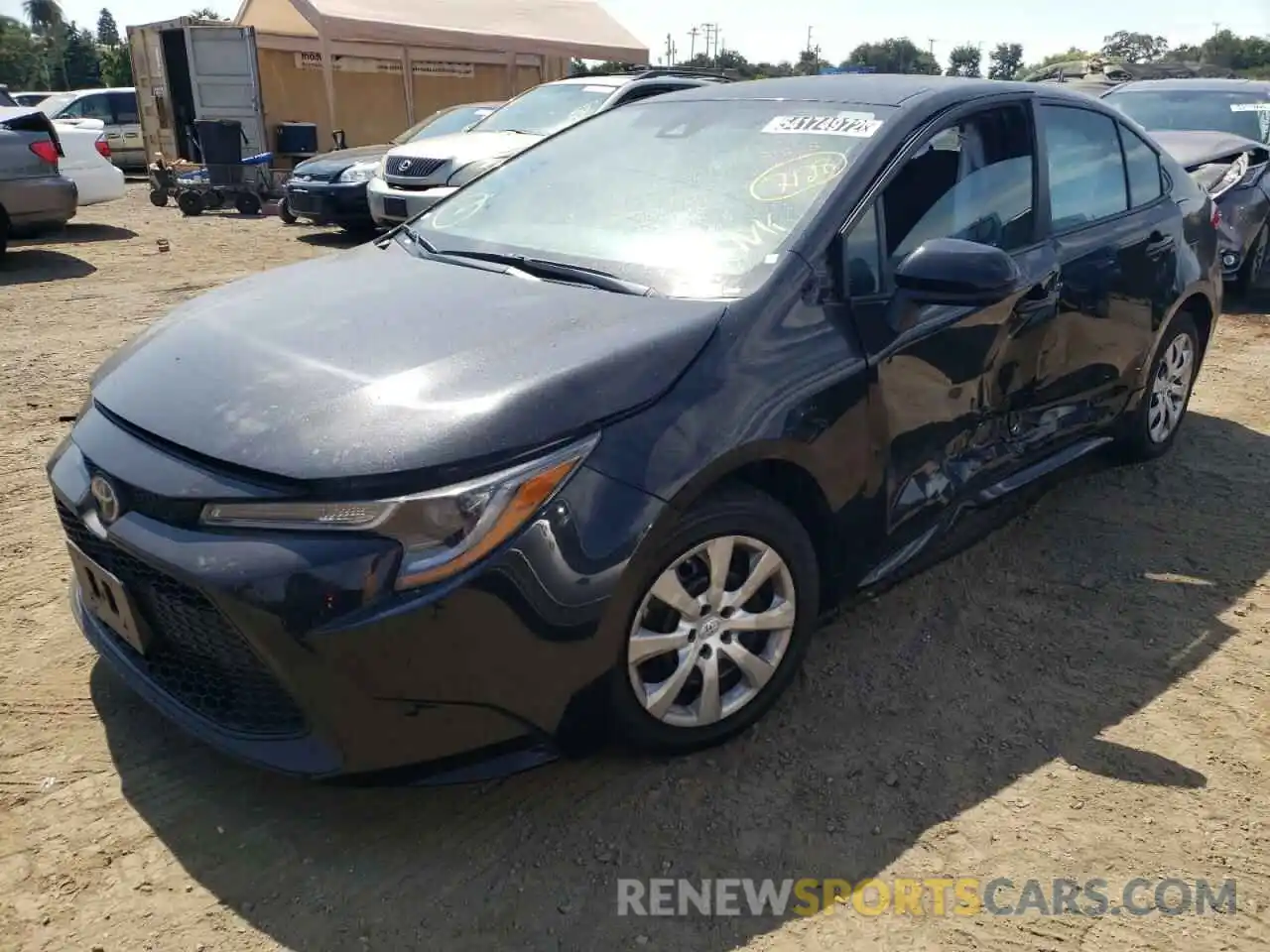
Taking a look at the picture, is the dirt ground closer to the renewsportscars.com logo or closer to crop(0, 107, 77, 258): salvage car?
the renewsportscars.com logo

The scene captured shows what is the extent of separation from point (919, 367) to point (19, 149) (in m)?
8.86

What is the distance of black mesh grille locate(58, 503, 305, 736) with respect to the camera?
2.19 m

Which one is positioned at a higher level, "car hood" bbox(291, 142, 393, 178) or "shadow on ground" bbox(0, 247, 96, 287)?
"car hood" bbox(291, 142, 393, 178)

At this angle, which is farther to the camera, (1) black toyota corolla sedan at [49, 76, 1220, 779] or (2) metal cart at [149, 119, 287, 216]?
(2) metal cart at [149, 119, 287, 216]

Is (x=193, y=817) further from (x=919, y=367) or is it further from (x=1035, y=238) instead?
(x=1035, y=238)

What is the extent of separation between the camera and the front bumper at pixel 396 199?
919 cm

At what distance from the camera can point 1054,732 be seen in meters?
2.80

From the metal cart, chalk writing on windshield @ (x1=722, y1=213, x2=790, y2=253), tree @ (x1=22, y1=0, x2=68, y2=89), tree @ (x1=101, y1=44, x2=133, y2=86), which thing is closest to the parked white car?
the metal cart

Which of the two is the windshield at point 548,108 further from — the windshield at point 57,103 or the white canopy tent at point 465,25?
the windshield at point 57,103

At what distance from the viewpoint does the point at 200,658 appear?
2285mm

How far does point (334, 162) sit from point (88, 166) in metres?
2.48

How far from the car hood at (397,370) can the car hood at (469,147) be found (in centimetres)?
685

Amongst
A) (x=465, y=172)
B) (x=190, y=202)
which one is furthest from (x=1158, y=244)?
(x=190, y=202)

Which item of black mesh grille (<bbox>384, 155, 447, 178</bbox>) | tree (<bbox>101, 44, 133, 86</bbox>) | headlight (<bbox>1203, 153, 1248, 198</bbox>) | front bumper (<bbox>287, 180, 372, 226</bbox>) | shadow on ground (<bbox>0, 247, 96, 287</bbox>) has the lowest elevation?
shadow on ground (<bbox>0, 247, 96, 287</bbox>)
